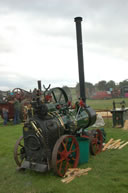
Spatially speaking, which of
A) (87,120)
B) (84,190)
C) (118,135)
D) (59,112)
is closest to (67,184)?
(84,190)

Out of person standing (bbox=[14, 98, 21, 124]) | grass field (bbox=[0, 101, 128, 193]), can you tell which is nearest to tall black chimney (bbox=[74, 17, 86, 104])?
grass field (bbox=[0, 101, 128, 193])

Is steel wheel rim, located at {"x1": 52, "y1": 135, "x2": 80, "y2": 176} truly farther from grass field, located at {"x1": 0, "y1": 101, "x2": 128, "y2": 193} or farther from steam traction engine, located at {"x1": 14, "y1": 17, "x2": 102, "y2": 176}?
grass field, located at {"x1": 0, "y1": 101, "x2": 128, "y2": 193}

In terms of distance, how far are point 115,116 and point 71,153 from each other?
4.45 metres

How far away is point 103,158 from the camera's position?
4879mm

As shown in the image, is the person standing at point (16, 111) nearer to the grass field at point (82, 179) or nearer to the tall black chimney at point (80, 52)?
the tall black chimney at point (80, 52)

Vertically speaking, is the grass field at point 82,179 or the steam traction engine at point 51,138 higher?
the steam traction engine at point 51,138

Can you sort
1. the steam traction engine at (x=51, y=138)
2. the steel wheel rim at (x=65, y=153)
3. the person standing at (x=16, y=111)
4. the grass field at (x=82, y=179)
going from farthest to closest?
the person standing at (x=16, y=111) < the steam traction engine at (x=51, y=138) < the steel wheel rim at (x=65, y=153) < the grass field at (x=82, y=179)

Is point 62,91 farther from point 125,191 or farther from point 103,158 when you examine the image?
point 125,191

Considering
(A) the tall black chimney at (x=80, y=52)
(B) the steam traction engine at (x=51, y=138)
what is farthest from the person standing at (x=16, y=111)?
(B) the steam traction engine at (x=51, y=138)

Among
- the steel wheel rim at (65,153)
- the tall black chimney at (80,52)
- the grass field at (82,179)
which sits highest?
the tall black chimney at (80,52)

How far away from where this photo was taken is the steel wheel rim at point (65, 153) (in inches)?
147

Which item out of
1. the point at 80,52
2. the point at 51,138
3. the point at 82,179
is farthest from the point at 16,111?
the point at 82,179

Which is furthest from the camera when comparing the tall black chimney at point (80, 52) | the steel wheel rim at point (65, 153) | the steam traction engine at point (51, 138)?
the tall black chimney at point (80, 52)

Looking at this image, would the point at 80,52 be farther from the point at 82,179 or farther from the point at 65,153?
the point at 82,179
